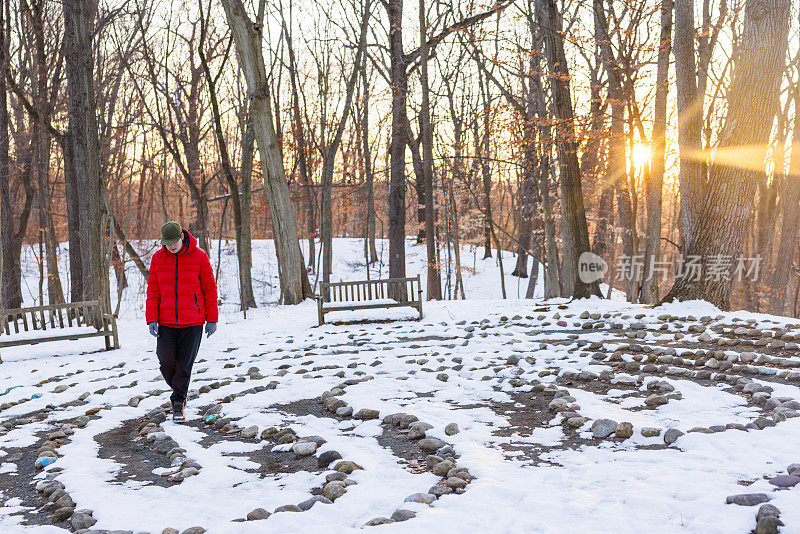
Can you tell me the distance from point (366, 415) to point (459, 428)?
874mm

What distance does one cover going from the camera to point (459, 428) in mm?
4289

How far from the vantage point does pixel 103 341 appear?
10.0 metres

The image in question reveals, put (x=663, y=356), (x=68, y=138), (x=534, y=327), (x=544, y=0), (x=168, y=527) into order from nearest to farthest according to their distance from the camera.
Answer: (x=168, y=527), (x=663, y=356), (x=534, y=327), (x=544, y=0), (x=68, y=138)

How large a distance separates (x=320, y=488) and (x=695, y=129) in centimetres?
940

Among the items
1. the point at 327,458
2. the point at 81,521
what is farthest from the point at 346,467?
the point at 81,521

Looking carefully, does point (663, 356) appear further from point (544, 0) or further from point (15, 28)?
point (15, 28)

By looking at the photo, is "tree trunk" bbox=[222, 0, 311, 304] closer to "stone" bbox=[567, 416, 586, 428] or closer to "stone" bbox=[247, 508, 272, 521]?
"stone" bbox=[567, 416, 586, 428]

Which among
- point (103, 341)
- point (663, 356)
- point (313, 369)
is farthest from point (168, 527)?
point (103, 341)

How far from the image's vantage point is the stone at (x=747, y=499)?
261cm

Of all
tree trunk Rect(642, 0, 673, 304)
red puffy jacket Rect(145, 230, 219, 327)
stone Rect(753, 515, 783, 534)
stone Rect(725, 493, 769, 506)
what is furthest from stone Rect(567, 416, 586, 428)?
tree trunk Rect(642, 0, 673, 304)

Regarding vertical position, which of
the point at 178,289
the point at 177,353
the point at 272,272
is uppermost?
the point at 178,289

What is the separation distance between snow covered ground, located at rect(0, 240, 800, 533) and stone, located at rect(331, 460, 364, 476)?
0.07 m

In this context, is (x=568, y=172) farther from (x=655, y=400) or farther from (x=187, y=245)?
(x=187, y=245)

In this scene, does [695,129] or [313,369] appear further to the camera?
[695,129]
